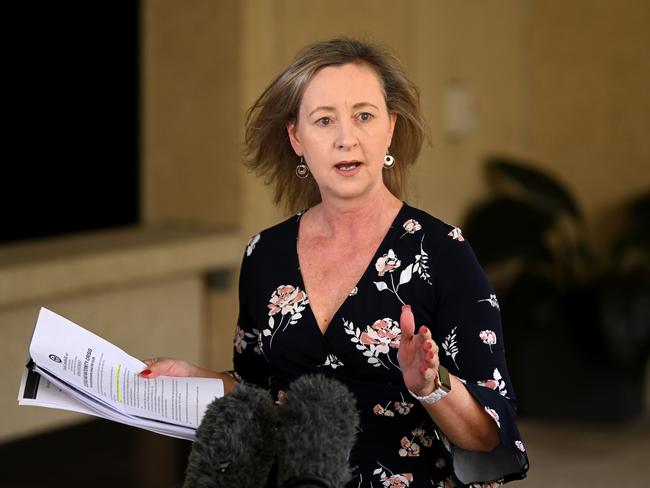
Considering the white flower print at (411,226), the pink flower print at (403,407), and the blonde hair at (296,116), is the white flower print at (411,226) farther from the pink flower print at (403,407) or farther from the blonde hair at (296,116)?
the pink flower print at (403,407)

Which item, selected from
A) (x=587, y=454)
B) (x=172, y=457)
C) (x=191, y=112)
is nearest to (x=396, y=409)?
(x=172, y=457)

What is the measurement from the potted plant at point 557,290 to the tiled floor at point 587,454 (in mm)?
101

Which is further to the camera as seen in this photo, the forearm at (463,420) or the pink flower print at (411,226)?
the pink flower print at (411,226)

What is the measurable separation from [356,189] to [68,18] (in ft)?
8.82

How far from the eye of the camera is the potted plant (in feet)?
16.4

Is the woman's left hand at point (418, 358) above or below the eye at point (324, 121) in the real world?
below

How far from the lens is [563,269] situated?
17.3ft

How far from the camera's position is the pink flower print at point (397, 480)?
1691 mm

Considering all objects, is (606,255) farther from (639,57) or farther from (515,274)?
(639,57)

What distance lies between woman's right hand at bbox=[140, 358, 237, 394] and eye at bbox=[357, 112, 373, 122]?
44 centimetres

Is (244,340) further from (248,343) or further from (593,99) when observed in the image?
(593,99)

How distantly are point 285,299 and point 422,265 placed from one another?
226mm

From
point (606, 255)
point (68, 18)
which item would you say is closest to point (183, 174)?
point (68, 18)

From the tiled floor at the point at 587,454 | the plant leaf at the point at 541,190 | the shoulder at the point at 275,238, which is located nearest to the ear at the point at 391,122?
the shoulder at the point at 275,238
